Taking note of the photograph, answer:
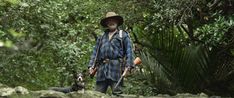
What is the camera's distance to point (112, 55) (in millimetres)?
7156

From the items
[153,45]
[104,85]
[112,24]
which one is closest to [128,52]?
[112,24]

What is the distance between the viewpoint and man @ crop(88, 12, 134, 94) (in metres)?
7.12

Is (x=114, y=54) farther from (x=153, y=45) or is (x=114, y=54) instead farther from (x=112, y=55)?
(x=153, y=45)

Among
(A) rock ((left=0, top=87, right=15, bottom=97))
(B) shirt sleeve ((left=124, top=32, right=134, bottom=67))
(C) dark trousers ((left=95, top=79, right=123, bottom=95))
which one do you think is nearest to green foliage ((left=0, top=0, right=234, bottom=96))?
(B) shirt sleeve ((left=124, top=32, right=134, bottom=67))

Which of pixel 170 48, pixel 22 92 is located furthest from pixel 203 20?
pixel 22 92

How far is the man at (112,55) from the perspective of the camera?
7117mm

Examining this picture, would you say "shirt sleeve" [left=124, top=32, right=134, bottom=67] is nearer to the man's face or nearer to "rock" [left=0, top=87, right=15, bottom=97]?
the man's face

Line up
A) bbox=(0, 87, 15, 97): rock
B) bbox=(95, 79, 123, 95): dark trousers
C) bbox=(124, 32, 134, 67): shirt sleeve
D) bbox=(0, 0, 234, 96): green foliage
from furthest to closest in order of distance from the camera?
1. bbox=(0, 0, 234, 96): green foliage
2. bbox=(95, 79, 123, 95): dark trousers
3. bbox=(124, 32, 134, 67): shirt sleeve
4. bbox=(0, 87, 15, 97): rock

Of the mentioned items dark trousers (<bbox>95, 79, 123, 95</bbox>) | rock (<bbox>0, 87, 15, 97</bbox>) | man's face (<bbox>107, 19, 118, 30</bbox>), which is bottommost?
dark trousers (<bbox>95, 79, 123, 95</bbox>)

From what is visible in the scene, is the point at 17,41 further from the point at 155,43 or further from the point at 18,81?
the point at 155,43

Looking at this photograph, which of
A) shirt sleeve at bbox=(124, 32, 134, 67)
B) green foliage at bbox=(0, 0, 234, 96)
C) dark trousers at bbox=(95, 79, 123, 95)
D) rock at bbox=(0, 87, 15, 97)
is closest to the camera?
rock at bbox=(0, 87, 15, 97)

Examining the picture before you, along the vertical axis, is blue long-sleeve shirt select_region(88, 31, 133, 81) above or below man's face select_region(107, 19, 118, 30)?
below

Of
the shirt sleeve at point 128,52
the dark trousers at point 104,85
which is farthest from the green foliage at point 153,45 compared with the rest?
the dark trousers at point 104,85

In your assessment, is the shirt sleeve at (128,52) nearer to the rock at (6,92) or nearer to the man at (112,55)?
the man at (112,55)
